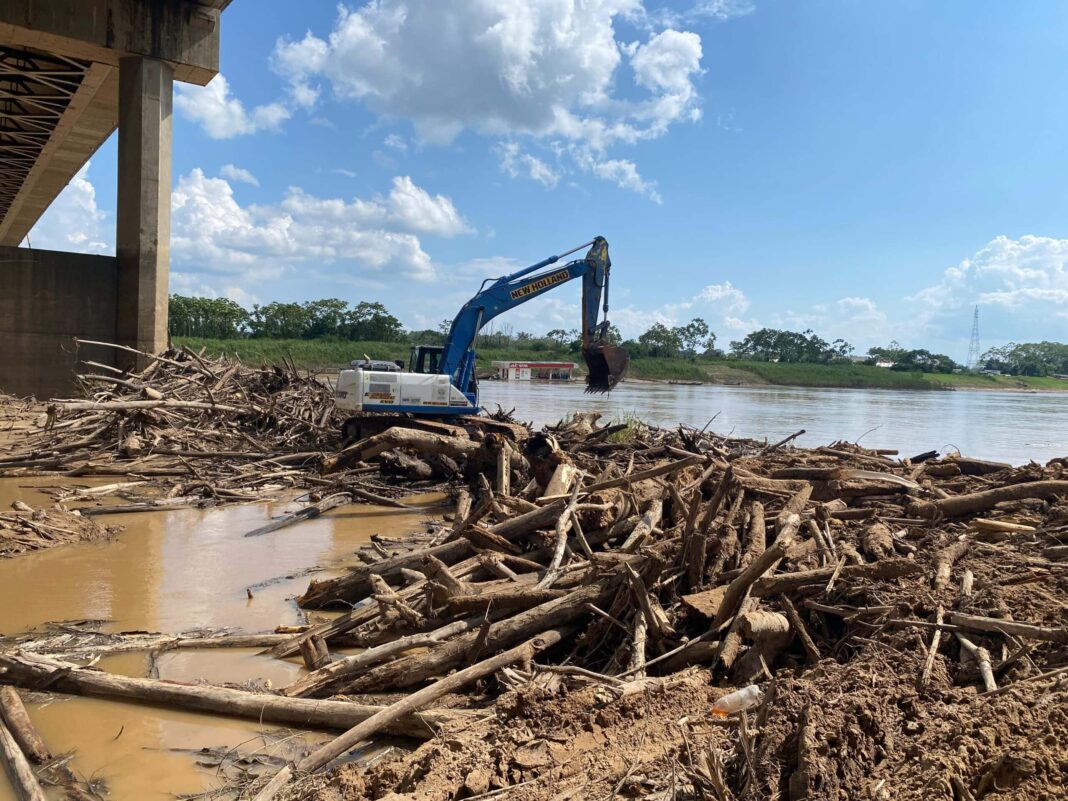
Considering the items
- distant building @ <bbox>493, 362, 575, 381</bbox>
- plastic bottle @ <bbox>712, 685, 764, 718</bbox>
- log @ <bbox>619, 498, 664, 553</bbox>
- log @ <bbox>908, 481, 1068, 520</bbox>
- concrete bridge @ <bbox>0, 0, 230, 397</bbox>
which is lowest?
plastic bottle @ <bbox>712, 685, 764, 718</bbox>

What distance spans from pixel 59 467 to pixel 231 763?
35.5 feet

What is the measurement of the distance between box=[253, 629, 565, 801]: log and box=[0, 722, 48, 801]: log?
43.9 inches

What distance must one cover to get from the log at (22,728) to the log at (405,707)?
1418 millimetres

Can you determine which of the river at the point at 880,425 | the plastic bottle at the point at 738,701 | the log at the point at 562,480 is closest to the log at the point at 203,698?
the plastic bottle at the point at 738,701

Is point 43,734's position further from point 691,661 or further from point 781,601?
point 781,601

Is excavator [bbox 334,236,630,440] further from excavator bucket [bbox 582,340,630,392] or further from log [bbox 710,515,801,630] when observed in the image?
log [bbox 710,515,801,630]

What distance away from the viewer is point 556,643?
4.96 meters

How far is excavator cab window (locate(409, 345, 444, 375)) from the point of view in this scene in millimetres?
15995

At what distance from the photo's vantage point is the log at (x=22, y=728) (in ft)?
12.9

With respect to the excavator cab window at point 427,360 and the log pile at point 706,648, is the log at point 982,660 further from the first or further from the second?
the excavator cab window at point 427,360

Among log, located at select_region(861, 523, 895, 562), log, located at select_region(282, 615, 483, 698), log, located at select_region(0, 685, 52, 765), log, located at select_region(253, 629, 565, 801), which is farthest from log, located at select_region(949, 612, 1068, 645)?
log, located at select_region(0, 685, 52, 765)

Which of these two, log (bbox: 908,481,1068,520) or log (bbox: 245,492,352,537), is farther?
log (bbox: 245,492,352,537)

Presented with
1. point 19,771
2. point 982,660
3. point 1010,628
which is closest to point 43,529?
point 19,771

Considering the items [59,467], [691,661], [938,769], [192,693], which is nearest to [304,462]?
[59,467]
